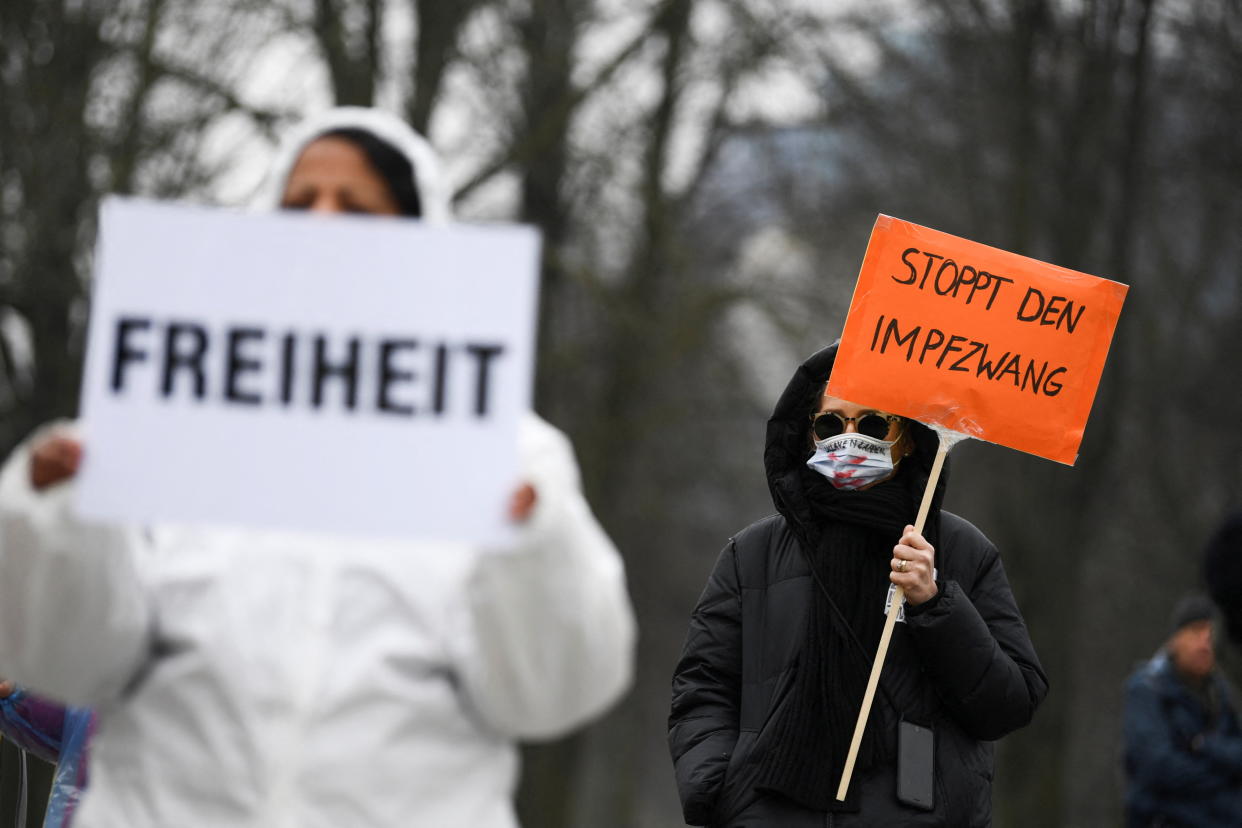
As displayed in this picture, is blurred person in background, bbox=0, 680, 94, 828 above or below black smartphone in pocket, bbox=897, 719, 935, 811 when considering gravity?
below

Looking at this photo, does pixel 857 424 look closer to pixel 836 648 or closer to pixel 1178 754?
pixel 836 648

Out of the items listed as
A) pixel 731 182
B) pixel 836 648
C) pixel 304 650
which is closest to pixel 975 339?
pixel 836 648

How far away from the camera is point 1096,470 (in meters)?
12.6

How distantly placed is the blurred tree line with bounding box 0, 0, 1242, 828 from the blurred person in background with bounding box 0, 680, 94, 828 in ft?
22.3

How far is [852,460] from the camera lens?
14.0ft

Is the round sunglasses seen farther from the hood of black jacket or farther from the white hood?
the white hood

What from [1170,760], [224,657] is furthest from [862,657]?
[1170,760]

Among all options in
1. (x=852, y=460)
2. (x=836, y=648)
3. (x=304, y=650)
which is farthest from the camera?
(x=852, y=460)

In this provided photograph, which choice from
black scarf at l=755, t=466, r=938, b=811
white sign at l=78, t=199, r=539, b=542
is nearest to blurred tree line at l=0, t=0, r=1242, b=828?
black scarf at l=755, t=466, r=938, b=811

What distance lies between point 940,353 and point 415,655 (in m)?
2.09

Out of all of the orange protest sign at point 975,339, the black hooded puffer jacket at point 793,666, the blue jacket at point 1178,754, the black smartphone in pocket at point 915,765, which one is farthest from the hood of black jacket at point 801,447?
the blue jacket at point 1178,754

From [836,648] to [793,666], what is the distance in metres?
0.11

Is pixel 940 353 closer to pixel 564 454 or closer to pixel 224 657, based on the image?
pixel 564 454

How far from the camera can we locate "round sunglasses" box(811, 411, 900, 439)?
14.3 feet
